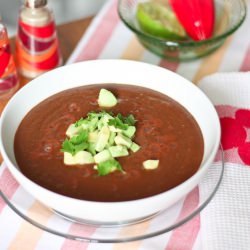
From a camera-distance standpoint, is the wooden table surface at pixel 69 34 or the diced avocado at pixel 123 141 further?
the wooden table surface at pixel 69 34

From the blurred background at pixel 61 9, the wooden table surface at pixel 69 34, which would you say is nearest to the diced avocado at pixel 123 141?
the wooden table surface at pixel 69 34

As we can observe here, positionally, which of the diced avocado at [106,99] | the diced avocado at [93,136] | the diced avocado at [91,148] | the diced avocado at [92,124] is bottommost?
the diced avocado at [106,99]

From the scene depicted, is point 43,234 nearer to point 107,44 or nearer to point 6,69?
point 6,69

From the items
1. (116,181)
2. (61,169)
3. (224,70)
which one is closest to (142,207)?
(116,181)

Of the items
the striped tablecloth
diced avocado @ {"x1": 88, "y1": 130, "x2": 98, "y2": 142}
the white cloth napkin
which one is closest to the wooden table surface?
the striped tablecloth

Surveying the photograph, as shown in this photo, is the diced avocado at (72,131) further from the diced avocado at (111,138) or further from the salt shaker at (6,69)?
the salt shaker at (6,69)

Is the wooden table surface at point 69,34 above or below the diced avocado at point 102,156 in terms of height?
below
